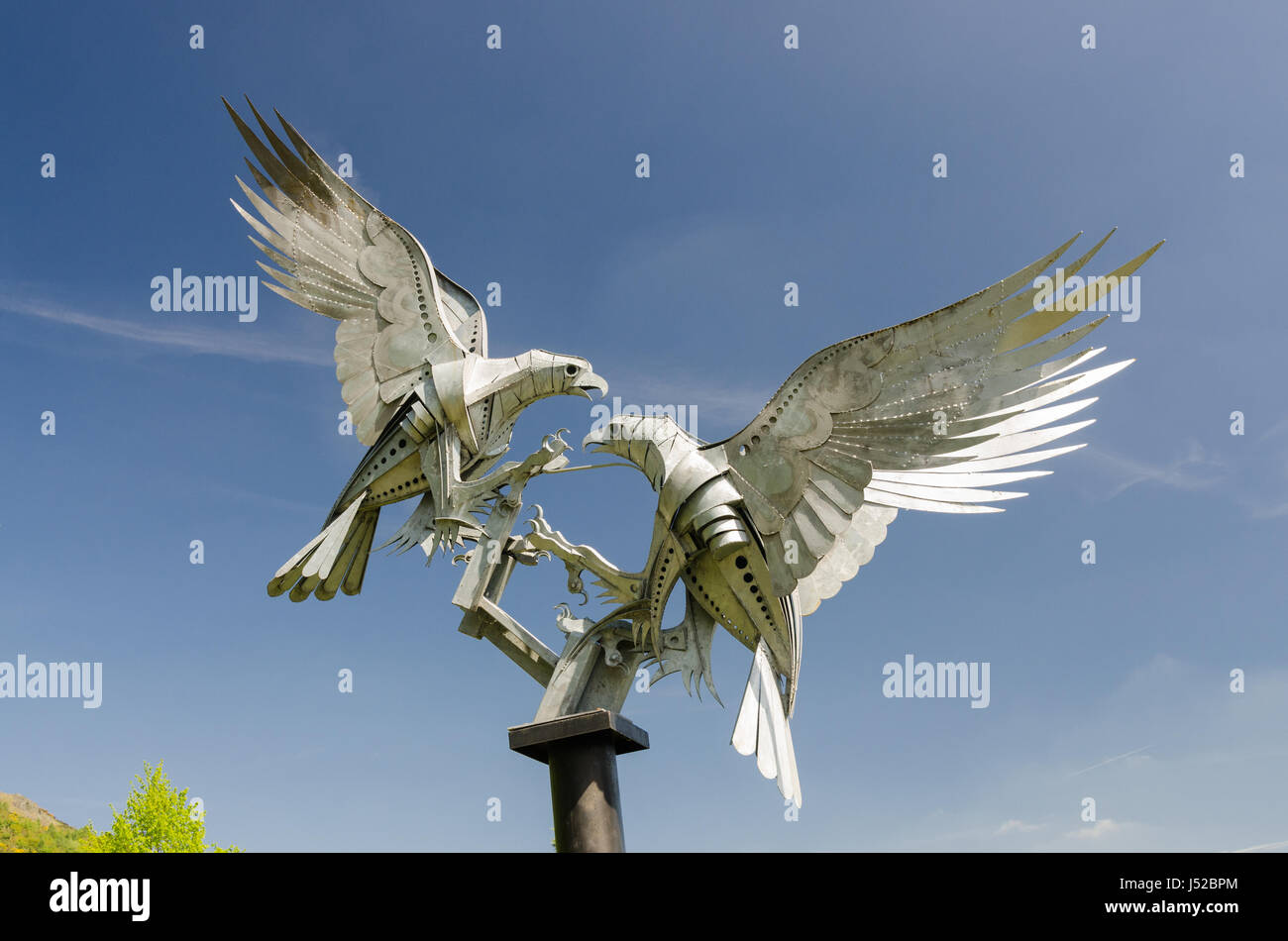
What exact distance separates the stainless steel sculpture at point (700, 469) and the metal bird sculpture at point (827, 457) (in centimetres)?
2

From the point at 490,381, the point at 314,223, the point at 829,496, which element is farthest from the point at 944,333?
the point at 314,223

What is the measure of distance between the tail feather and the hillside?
12.4 meters

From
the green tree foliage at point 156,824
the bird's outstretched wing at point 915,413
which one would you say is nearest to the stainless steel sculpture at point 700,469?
the bird's outstretched wing at point 915,413

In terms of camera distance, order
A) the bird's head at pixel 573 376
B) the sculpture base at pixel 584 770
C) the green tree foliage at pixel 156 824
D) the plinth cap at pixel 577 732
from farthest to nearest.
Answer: the green tree foliage at pixel 156 824, the bird's head at pixel 573 376, the plinth cap at pixel 577 732, the sculpture base at pixel 584 770

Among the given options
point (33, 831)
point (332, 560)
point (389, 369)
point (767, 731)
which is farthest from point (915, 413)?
point (33, 831)

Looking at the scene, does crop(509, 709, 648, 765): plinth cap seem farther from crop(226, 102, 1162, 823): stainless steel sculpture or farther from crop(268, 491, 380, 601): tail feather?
crop(268, 491, 380, 601): tail feather

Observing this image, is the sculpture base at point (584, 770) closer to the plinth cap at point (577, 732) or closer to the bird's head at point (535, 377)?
the plinth cap at point (577, 732)

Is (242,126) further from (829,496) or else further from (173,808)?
(173,808)

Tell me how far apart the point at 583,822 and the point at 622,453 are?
373cm

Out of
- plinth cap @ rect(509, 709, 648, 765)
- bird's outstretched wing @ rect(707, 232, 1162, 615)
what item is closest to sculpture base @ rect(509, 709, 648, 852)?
plinth cap @ rect(509, 709, 648, 765)

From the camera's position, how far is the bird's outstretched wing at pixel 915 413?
9.17 m

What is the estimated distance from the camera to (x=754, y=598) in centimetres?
975

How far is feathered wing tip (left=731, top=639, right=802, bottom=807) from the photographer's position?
9.20 m
